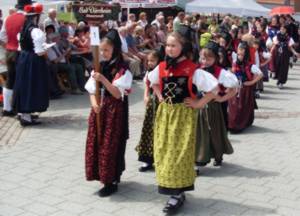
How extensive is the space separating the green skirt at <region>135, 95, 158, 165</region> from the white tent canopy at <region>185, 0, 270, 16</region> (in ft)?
51.5

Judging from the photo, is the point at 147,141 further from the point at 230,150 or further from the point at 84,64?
the point at 84,64

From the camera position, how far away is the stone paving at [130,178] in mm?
4855

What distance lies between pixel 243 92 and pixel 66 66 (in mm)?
4051

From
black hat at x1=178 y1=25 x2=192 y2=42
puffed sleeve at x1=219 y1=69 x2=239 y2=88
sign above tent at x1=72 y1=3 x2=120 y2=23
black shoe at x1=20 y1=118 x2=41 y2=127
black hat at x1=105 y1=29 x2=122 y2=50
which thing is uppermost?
sign above tent at x1=72 y1=3 x2=120 y2=23

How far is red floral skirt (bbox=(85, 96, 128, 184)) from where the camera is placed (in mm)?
4957

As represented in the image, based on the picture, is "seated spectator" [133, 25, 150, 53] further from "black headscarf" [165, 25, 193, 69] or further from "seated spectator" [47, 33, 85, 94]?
"black headscarf" [165, 25, 193, 69]

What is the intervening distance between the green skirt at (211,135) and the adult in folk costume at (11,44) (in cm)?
366

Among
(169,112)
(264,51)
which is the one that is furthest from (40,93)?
(264,51)

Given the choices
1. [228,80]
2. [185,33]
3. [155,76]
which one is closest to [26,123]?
[228,80]

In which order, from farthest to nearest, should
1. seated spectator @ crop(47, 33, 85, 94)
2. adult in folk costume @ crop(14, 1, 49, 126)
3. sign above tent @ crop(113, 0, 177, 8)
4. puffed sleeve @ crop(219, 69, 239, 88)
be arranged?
1. sign above tent @ crop(113, 0, 177, 8)
2. seated spectator @ crop(47, 33, 85, 94)
3. adult in folk costume @ crop(14, 1, 49, 126)
4. puffed sleeve @ crop(219, 69, 239, 88)

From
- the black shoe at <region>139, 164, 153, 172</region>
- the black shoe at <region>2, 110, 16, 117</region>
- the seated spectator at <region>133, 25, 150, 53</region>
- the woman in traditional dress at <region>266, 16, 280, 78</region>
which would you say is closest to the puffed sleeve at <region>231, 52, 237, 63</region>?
the black shoe at <region>139, 164, 153, 172</region>

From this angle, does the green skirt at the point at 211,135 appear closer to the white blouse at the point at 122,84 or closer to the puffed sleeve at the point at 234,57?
→ the white blouse at the point at 122,84

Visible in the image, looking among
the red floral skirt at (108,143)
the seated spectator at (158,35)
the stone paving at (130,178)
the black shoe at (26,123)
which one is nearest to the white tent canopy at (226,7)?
the seated spectator at (158,35)

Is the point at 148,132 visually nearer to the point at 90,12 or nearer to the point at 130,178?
the point at 130,178
